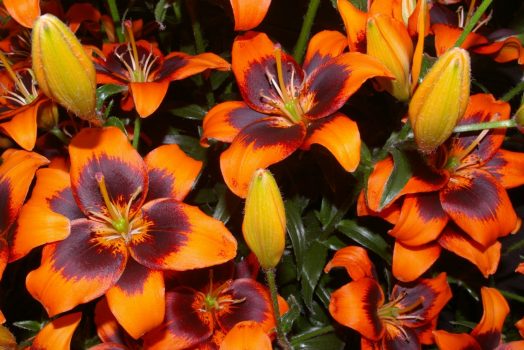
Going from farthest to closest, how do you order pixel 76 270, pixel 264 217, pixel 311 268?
pixel 311 268 < pixel 76 270 < pixel 264 217

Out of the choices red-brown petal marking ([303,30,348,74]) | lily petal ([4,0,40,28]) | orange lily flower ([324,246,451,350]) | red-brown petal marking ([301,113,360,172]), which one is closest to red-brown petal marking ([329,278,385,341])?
orange lily flower ([324,246,451,350])

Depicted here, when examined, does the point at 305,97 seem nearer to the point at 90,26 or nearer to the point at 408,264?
the point at 408,264

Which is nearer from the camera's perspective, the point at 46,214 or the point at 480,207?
the point at 46,214

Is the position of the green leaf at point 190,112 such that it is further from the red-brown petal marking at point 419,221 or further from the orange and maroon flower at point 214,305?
the red-brown petal marking at point 419,221

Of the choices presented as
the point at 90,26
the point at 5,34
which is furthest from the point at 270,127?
the point at 5,34

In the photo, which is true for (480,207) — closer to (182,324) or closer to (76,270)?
(182,324)

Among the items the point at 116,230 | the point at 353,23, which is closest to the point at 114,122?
the point at 116,230

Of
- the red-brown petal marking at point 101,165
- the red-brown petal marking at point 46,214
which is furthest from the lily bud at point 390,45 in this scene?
the red-brown petal marking at point 46,214

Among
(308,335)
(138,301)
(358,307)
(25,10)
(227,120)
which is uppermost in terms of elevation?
(25,10)
